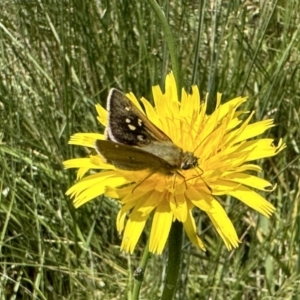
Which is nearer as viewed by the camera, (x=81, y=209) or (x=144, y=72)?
(x=81, y=209)

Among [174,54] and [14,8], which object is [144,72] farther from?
[174,54]

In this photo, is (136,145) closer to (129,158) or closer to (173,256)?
(129,158)

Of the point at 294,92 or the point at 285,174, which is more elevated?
the point at 294,92

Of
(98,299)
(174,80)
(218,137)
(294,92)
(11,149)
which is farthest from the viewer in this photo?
(294,92)

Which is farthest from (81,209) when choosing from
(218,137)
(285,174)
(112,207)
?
(218,137)

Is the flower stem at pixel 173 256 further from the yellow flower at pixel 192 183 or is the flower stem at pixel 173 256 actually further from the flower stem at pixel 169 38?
the flower stem at pixel 169 38

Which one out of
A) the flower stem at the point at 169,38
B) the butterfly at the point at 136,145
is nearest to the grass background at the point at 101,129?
the flower stem at the point at 169,38
